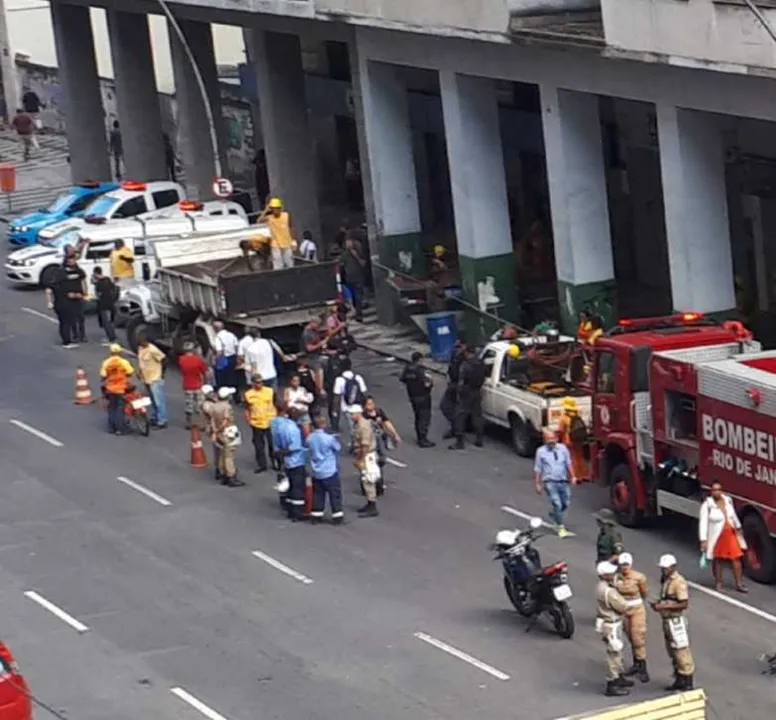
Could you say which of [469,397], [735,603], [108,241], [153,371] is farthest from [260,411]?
[108,241]

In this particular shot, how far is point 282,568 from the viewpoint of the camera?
26.5m

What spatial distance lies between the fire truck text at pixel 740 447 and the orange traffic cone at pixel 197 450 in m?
8.74

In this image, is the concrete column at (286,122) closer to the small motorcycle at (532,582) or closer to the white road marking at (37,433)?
the white road marking at (37,433)

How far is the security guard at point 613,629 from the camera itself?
21.4m

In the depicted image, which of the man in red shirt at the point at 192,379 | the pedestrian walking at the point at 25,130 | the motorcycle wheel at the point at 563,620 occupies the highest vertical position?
the pedestrian walking at the point at 25,130

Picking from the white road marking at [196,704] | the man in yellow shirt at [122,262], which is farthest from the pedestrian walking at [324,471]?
the man in yellow shirt at [122,262]

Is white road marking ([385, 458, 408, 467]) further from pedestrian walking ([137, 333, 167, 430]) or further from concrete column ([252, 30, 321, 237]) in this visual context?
concrete column ([252, 30, 321, 237])

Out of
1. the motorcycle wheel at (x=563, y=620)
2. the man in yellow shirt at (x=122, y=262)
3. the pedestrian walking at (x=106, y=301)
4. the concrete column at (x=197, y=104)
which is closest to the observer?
Answer: the motorcycle wheel at (x=563, y=620)

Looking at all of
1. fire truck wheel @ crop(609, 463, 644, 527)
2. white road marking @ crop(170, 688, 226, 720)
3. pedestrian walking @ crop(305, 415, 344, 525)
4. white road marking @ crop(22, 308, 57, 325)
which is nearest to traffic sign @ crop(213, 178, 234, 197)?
white road marking @ crop(22, 308, 57, 325)

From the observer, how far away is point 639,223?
42.7m

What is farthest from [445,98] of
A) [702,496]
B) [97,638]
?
[97,638]

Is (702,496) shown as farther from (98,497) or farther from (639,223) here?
(639,223)

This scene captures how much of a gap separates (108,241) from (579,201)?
11.5 m

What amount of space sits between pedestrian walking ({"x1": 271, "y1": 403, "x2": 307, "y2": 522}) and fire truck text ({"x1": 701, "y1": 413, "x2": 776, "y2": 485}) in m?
5.45
